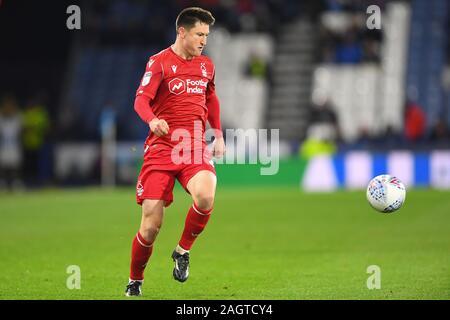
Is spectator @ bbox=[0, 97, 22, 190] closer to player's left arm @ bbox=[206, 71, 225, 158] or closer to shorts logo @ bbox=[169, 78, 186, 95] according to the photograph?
player's left arm @ bbox=[206, 71, 225, 158]

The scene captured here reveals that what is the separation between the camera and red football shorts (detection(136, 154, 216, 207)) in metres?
8.14

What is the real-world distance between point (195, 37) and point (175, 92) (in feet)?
1.63

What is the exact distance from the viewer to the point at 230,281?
Result: 9156mm

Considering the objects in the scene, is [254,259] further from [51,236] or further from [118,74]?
[118,74]

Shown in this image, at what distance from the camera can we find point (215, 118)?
29.0ft

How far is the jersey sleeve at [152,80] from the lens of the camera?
8.20 meters

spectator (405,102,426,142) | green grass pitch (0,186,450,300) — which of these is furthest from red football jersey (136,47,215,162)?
spectator (405,102,426,142)

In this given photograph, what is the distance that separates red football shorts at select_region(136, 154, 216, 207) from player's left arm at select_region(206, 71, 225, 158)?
13.5 inches

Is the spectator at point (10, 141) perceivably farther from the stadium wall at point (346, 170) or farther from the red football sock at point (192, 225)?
the red football sock at point (192, 225)

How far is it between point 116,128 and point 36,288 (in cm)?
1893

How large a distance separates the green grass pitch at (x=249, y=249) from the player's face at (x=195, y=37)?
2.09 metres

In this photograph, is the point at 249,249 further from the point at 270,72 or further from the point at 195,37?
the point at 270,72

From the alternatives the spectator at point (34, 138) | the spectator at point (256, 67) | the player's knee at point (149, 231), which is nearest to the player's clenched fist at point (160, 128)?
the player's knee at point (149, 231)
